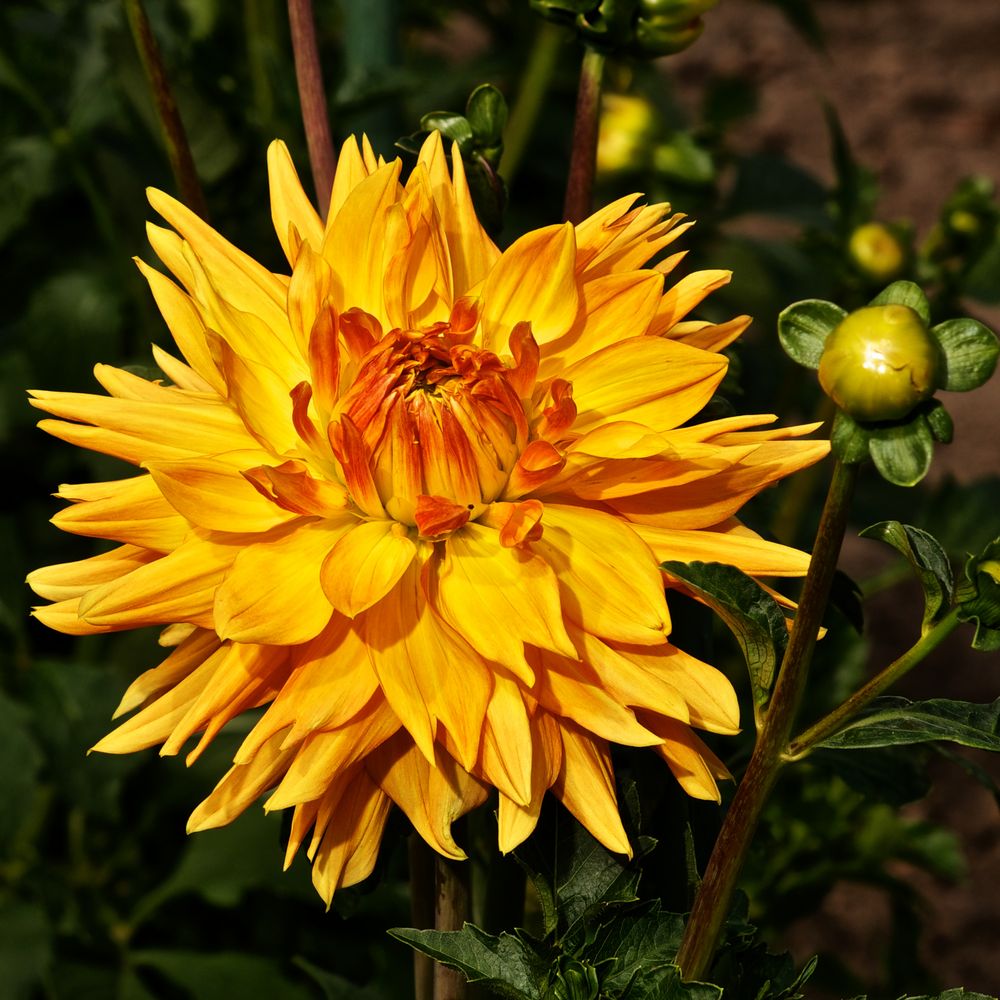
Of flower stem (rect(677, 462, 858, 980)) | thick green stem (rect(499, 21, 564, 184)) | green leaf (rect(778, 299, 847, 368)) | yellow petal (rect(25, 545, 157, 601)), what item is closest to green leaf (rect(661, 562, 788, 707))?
flower stem (rect(677, 462, 858, 980))

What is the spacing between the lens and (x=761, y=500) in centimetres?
109

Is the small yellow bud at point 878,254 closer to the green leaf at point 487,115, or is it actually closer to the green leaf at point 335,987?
the green leaf at point 487,115

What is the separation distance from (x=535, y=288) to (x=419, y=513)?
162mm

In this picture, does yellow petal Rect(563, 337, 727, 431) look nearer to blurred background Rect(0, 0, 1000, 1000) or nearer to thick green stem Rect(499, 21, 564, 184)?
blurred background Rect(0, 0, 1000, 1000)

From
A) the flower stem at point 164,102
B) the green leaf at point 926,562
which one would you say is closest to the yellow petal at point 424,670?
the green leaf at point 926,562

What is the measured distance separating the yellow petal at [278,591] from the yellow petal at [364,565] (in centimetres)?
2

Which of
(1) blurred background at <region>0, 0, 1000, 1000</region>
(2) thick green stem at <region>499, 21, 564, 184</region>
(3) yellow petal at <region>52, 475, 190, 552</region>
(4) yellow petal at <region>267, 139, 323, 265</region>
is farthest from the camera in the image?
(2) thick green stem at <region>499, 21, 564, 184</region>

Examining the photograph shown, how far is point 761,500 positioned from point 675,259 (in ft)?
0.79

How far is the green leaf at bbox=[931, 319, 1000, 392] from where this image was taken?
63cm

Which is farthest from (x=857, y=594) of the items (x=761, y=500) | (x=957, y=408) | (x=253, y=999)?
(x=957, y=408)

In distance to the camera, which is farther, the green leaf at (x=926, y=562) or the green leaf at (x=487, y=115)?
the green leaf at (x=487, y=115)

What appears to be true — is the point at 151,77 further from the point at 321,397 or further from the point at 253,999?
the point at 253,999

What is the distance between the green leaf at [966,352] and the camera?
626 millimetres

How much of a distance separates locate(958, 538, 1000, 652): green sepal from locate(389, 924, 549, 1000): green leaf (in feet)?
0.98
